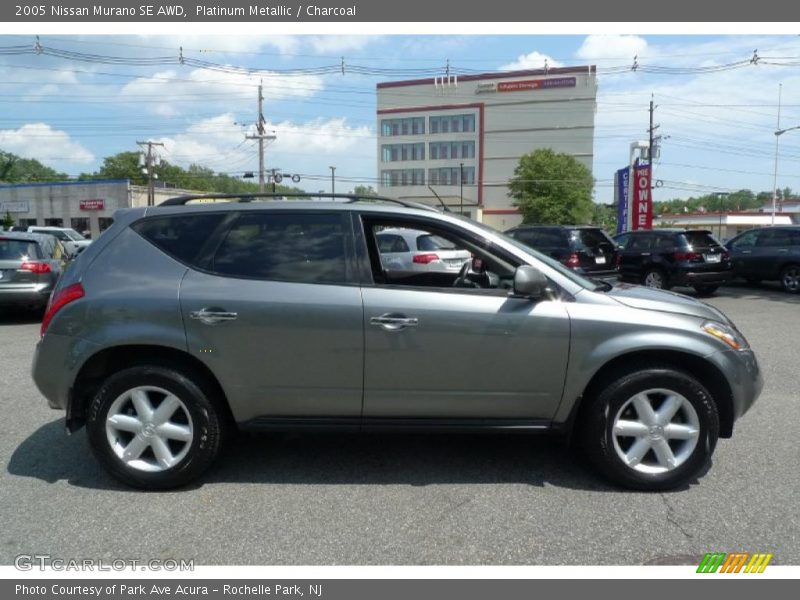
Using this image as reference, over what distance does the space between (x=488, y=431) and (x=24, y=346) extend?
7.37 m

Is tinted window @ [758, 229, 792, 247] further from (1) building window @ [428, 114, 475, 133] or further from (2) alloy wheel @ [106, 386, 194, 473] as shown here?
(1) building window @ [428, 114, 475, 133]

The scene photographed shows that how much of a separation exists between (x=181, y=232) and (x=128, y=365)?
917 millimetres

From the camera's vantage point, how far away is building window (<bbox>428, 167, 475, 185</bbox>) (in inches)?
3289

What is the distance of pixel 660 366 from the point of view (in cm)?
368

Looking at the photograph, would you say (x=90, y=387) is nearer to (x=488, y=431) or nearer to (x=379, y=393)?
(x=379, y=393)

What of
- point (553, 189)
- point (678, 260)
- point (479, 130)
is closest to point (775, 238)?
point (678, 260)

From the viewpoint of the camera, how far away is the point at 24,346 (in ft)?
27.0

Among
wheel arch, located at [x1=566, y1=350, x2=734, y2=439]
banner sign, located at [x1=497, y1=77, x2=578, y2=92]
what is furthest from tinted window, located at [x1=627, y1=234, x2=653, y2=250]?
banner sign, located at [x1=497, y1=77, x2=578, y2=92]

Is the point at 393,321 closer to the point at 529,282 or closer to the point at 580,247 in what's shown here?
the point at 529,282

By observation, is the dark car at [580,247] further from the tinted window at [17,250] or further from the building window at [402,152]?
the building window at [402,152]

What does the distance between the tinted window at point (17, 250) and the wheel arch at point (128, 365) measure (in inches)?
308

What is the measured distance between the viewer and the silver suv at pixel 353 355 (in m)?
3.56

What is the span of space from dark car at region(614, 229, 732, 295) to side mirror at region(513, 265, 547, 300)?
11.1 m

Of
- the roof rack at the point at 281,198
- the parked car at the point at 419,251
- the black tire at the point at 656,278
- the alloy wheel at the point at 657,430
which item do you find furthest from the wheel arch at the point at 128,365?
the black tire at the point at 656,278
